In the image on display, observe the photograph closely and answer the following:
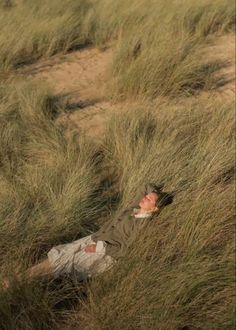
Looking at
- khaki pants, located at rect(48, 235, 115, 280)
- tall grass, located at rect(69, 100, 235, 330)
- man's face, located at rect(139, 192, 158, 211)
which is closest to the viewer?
tall grass, located at rect(69, 100, 235, 330)

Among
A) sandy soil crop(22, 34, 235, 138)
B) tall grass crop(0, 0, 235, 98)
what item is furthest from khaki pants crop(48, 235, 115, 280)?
tall grass crop(0, 0, 235, 98)

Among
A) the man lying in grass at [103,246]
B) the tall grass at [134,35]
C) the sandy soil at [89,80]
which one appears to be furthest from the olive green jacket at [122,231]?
the tall grass at [134,35]

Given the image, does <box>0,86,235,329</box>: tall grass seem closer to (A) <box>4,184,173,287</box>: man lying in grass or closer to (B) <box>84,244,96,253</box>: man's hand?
(A) <box>4,184,173,287</box>: man lying in grass

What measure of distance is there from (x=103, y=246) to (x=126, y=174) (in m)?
0.98

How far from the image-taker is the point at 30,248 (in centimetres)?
341

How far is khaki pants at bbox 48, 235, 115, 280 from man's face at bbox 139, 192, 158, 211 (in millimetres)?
333

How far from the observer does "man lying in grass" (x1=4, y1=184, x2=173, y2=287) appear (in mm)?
3285

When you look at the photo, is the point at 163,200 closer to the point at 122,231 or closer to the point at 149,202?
the point at 149,202

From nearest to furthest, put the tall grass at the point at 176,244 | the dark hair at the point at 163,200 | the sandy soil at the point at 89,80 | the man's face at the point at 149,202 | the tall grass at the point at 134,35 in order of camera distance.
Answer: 1. the tall grass at the point at 176,244
2. the man's face at the point at 149,202
3. the dark hair at the point at 163,200
4. the sandy soil at the point at 89,80
5. the tall grass at the point at 134,35

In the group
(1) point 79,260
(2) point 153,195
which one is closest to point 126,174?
(2) point 153,195

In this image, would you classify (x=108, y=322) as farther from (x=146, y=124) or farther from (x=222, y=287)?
(x=146, y=124)

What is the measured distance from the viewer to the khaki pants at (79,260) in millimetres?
3268

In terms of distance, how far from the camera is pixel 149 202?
3379 millimetres

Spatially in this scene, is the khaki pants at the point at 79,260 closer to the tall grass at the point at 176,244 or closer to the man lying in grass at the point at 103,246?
the man lying in grass at the point at 103,246
